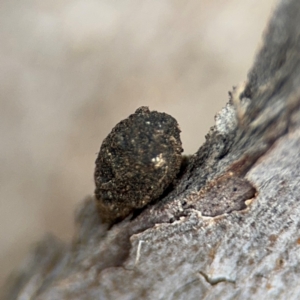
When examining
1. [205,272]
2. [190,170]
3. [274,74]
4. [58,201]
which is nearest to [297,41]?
[274,74]

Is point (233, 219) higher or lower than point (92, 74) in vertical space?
lower

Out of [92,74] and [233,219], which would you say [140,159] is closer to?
[233,219]

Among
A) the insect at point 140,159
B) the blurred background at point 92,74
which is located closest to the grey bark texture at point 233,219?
the insect at point 140,159

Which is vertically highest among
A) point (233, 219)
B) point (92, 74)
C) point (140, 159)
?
point (92, 74)

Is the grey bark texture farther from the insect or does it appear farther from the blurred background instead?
the blurred background

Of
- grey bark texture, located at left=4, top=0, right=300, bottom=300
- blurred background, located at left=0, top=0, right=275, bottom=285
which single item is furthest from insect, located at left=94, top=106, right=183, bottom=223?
blurred background, located at left=0, top=0, right=275, bottom=285

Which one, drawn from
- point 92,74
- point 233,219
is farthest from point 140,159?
point 92,74

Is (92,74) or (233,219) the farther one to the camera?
(92,74)
